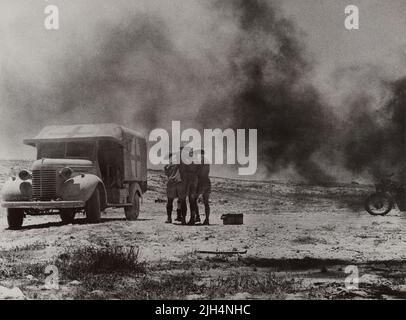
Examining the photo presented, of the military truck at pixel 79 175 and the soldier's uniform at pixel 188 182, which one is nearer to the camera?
the military truck at pixel 79 175

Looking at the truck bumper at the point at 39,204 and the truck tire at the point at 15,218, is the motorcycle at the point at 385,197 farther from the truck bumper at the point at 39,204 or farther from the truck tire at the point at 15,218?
the truck tire at the point at 15,218

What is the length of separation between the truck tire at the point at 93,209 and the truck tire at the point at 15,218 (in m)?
1.33

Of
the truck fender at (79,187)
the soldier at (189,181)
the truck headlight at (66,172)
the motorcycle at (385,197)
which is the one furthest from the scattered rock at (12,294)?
the motorcycle at (385,197)

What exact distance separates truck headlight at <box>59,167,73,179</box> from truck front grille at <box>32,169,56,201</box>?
0.52 feet

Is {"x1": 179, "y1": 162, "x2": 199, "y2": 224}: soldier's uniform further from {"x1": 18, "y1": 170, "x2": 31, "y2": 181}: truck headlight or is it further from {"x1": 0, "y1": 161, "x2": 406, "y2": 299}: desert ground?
{"x1": 18, "y1": 170, "x2": 31, "y2": 181}: truck headlight

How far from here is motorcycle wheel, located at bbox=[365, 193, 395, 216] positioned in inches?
605

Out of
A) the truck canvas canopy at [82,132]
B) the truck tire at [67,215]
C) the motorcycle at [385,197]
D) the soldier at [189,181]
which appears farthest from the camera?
the motorcycle at [385,197]

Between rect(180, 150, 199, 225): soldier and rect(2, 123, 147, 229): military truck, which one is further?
rect(180, 150, 199, 225): soldier

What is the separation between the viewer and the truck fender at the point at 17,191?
1149 centimetres

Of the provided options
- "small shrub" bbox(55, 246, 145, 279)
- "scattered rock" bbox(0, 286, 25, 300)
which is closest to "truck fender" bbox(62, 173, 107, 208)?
"small shrub" bbox(55, 246, 145, 279)

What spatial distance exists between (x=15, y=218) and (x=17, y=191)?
591mm

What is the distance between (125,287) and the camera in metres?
7.35

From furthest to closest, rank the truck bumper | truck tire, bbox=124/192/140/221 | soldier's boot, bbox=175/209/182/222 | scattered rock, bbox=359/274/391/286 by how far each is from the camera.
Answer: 1. truck tire, bbox=124/192/140/221
2. soldier's boot, bbox=175/209/182/222
3. the truck bumper
4. scattered rock, bbox=359/274/391/286
